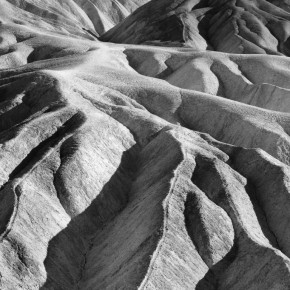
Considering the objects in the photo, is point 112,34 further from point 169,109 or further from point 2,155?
point 2,155

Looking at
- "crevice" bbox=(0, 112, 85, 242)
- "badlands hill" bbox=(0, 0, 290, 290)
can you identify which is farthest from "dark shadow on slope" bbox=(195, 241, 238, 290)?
"crevice" bbox=(0, 112, 85, 242)

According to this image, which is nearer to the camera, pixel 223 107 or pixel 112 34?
pixel 223 107

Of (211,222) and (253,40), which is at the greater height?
(253,40)

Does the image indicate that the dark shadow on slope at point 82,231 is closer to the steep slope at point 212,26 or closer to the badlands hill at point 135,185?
the badlands hill at point 135,185

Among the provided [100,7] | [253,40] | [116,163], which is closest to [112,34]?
[253,40]

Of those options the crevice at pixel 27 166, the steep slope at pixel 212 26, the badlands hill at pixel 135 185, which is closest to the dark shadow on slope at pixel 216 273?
the badlands hill at pixel 135 185

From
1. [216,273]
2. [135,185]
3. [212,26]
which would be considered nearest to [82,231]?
[135,185]

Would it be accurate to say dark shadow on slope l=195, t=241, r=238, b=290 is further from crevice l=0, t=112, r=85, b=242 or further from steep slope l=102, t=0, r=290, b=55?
steep slope l=102, t=0, r=290, b=55
